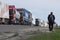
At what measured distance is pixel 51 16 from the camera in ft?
76.1

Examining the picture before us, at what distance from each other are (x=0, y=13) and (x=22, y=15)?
15391 mm

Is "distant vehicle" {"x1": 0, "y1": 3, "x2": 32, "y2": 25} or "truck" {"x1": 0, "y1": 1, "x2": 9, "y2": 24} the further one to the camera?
"distant vehicle" {"x1": 0, "y1": 3, "x2": 32, "y2": 25}

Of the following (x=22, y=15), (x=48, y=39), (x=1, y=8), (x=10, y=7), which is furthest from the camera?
(x=22, y=15)

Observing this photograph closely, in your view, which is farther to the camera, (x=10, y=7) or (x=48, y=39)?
(x=10, y=7)

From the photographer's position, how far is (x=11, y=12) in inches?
2046

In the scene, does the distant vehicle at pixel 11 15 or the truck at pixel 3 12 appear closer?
the truck at pixel 3 12

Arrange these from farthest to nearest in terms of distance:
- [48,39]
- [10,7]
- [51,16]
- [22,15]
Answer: [22,15], [10,7], [51,16], [48,39]

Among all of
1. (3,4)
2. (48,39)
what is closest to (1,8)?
(3,4)

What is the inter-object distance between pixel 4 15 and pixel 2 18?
661 mm

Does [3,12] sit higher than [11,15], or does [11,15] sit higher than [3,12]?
[3,12]

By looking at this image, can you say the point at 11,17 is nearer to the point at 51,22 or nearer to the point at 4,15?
the point at 4,15

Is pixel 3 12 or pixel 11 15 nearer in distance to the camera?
pixel 3 12

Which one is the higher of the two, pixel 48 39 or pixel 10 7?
pixel 10 7

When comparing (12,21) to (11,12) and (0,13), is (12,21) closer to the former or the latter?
(11,12)
